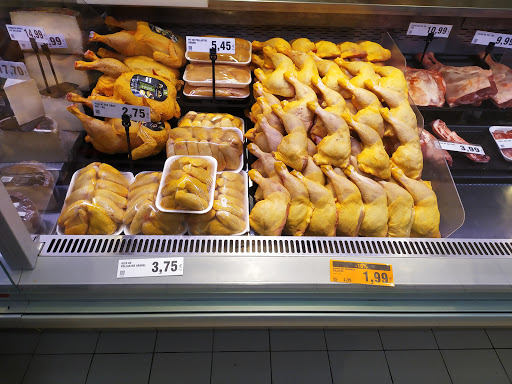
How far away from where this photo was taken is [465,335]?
256 cm

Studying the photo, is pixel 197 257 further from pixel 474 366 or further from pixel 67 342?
pixel 474 366

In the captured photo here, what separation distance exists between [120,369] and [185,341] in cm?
40

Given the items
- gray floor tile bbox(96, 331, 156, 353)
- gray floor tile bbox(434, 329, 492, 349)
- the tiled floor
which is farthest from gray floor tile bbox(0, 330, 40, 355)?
gray floor tile bbox(434, 329, 492, 349)

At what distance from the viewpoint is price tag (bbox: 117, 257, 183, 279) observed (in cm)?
153

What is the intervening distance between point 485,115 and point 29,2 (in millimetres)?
3048

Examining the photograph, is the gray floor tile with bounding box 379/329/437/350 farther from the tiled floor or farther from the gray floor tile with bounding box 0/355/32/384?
the gray floor tile with bounding box 0/355/32/384

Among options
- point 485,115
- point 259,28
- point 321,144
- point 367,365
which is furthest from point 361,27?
point 367,365

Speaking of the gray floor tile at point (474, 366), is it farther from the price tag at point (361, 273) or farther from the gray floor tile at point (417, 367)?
the price tag at point (361, 273)

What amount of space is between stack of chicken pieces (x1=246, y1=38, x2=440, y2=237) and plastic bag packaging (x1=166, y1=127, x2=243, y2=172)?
0.36ft

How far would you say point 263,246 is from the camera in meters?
1.65

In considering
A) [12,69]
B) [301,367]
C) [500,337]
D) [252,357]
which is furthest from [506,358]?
[12,69]

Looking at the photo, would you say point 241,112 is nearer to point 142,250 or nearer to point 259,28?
point 259,28

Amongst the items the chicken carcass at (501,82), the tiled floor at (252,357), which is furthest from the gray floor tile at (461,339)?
the chicken carcass at (501,82)

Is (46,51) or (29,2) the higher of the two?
(29,2)
